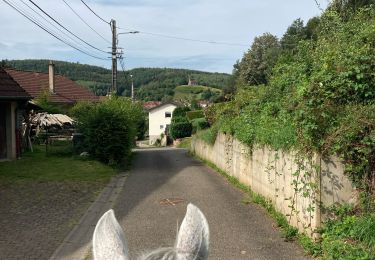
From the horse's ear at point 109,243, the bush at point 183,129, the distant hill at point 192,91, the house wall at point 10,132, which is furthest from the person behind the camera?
the distant hill at point 192,91

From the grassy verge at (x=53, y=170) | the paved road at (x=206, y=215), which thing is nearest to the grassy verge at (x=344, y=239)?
the paved road at (x=206, y=215)

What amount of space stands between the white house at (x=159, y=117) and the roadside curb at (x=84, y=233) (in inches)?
2495

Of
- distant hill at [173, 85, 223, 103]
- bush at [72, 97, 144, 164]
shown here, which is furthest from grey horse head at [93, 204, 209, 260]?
distant hill at [173, 85, 223, 103]

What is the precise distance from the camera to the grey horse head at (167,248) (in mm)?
1613

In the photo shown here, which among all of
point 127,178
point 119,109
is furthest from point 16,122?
point 127,178

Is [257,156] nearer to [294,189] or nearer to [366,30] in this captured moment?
[294,189]

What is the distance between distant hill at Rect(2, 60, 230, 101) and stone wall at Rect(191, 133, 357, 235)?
38323mm

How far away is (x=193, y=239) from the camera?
1.69m

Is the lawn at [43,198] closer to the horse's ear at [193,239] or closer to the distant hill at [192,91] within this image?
the horse's ear at [193,239]

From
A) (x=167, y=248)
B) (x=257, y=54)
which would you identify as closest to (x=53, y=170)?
(x=167, y=248)

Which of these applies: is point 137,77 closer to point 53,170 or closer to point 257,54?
point 257,54

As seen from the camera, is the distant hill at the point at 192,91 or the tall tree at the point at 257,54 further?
the distant hill at the point at 192,91

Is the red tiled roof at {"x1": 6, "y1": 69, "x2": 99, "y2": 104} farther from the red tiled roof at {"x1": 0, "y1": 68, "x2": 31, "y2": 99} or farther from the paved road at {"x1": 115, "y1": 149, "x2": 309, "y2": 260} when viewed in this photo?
the paved road at {"x1": 115, "y1": 149, "x2": 309, "y2": 260}

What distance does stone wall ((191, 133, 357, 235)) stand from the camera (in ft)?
23.7
